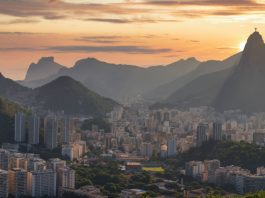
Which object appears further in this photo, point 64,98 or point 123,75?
point 123,75

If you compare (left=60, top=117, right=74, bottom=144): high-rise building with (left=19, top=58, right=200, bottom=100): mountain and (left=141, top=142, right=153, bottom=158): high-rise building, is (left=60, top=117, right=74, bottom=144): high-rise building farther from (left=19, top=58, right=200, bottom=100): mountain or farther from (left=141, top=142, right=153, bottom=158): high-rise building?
(left=19, top=58, right=200, bottom=100): mountain

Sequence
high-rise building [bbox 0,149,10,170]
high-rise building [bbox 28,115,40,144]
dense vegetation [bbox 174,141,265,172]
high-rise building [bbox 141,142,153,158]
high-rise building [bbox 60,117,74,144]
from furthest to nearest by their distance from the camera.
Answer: high-rise building [bbox 60,117,74,144] < high-rise building [bbox 141,142,153,158] < high-rise building [bbox 28,115,40,144] < dense vegetation [bbox 174,141,265,172] < high-rise building [bbox 0,149,10,170]

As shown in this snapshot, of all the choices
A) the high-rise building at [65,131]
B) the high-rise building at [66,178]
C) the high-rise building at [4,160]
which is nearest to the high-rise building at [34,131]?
the high-rise building at [65,131]

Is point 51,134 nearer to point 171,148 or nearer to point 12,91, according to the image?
point 171,148

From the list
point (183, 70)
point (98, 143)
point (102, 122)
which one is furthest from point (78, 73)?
point (98, 143)

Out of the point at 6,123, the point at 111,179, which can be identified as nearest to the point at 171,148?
the point at 111,179

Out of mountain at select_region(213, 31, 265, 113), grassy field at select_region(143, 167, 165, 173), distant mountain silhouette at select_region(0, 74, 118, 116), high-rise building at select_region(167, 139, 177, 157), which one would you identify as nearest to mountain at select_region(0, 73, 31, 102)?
distant mountain silhouette at select_region(0, 74, 118, 116)
